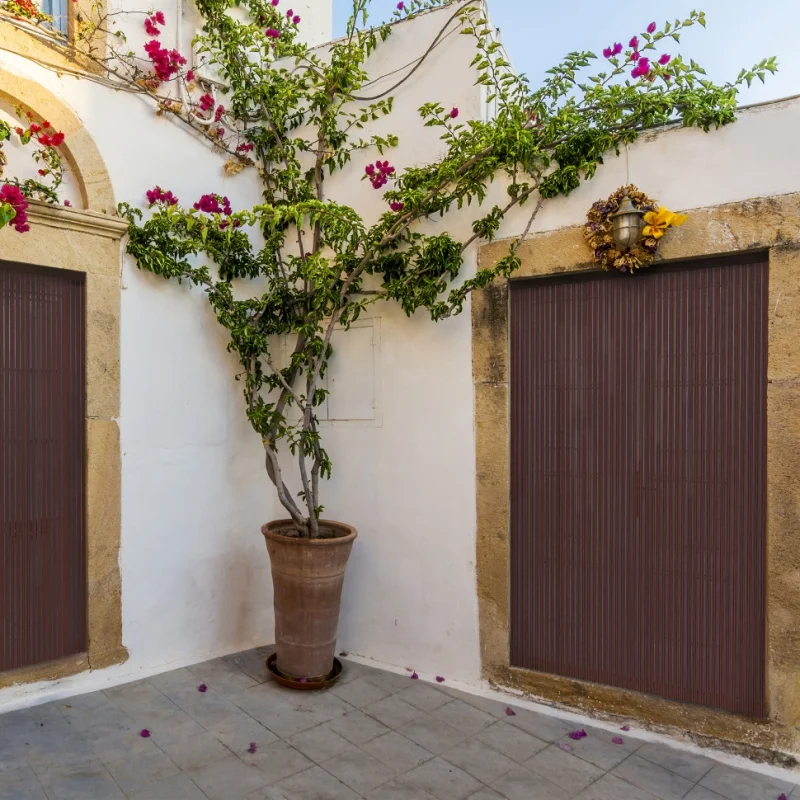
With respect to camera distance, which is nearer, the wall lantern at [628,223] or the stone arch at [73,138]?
the wall lantern at [628,223]

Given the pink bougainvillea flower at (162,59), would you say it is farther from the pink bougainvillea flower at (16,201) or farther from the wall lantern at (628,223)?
the wall lantern at (628,223)

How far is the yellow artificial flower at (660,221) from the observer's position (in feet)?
8.68

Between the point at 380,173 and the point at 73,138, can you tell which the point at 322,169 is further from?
the point at 73,138

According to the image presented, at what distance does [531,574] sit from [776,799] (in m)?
1.20

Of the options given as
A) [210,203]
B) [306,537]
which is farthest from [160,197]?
[306,537]

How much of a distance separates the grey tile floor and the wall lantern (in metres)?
2.07

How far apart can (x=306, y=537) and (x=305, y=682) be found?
26.5 inches

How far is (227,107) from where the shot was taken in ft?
12.0

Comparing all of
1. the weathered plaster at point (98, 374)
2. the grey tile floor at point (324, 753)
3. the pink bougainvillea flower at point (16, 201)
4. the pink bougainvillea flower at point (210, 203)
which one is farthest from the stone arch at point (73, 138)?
the grey tile floor at point (324, 753)

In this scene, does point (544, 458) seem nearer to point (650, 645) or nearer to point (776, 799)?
point (650, 645)

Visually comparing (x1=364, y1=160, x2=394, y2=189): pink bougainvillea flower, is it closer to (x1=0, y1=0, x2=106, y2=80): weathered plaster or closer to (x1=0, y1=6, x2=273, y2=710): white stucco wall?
(x1=0, y1=6, x2=273, y2=710): white stucco wall

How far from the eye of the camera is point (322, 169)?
362cm

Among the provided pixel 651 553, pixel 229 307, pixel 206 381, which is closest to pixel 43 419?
pixel 206 381

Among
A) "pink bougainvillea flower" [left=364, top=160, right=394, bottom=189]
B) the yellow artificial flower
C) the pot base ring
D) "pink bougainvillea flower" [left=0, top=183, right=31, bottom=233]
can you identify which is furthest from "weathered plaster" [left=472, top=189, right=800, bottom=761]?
"pink bougainvillea flower" [left=0, top=183, right=31, bottom=233]
